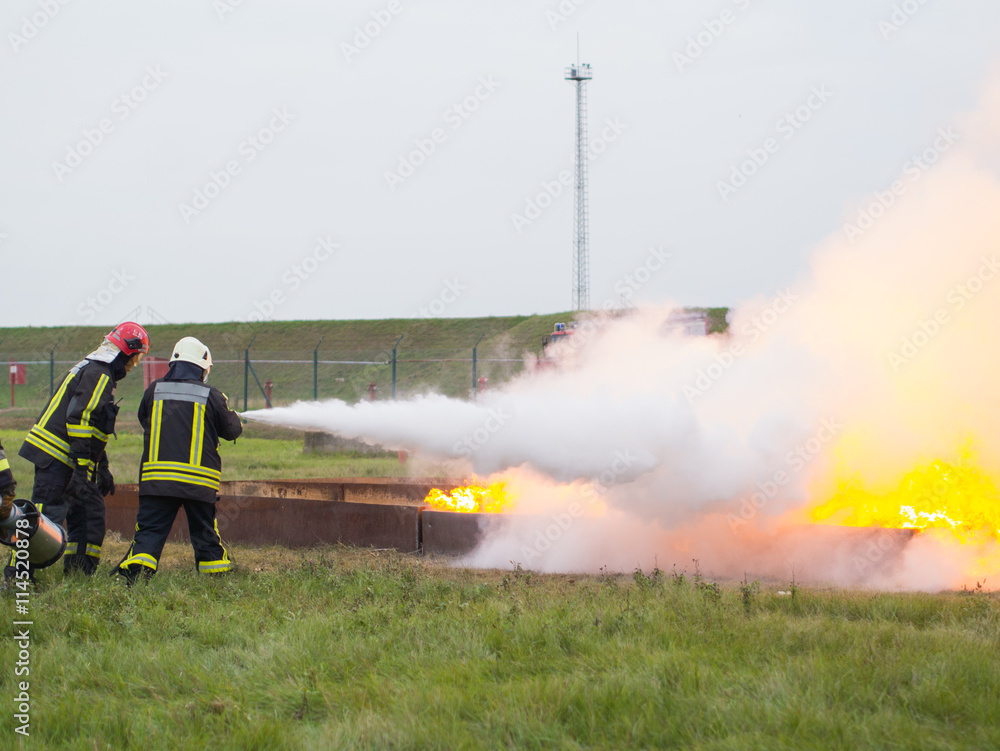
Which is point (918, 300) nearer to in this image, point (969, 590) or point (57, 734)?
point (969, 590)

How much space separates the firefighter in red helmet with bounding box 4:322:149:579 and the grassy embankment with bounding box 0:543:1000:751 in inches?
31.3

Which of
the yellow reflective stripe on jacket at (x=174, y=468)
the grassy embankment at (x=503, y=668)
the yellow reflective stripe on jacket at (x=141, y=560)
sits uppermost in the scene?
the yellow reflective stripe on jacket at (x=174, y=468)

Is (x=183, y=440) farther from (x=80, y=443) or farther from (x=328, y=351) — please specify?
(x=328, y=351)

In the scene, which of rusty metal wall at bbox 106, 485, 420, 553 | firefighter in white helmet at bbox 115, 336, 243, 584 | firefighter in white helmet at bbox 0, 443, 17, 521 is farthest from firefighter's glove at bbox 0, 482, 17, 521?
rusty metal wall at bbox 106, 485, 420, 553

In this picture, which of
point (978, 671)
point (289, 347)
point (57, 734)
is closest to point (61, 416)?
point (57, 734)

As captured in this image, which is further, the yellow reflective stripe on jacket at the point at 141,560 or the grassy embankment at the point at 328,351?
the grassy embankment at the point at 328,351

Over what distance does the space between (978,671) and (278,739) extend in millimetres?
3171

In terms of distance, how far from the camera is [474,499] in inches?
394

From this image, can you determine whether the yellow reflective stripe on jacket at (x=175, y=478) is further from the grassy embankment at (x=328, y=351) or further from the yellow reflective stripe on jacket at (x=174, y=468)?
the grassy embankment at (x=328, y=351)

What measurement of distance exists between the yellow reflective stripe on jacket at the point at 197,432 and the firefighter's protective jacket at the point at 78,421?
0.71 metres

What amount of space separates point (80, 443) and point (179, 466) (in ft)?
2.88

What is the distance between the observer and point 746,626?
5051 mm

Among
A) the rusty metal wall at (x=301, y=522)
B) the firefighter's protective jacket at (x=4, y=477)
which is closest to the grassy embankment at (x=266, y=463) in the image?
the rusty metal wall at (x=301, y=522)

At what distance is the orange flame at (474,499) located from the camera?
981 cm
